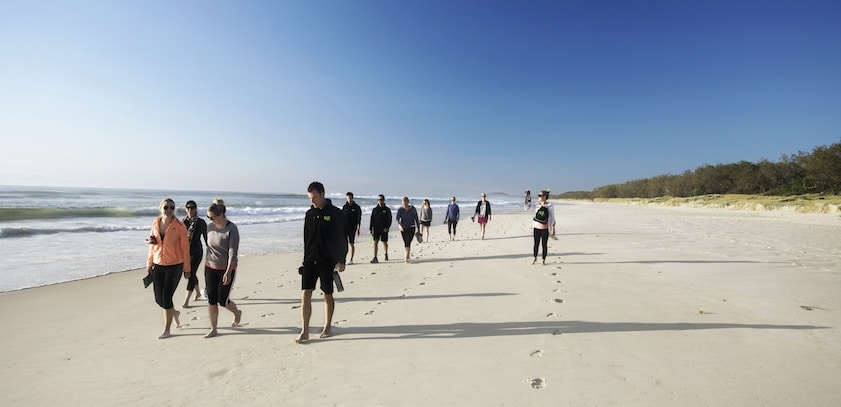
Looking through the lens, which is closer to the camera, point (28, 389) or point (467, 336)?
point (28, 389)

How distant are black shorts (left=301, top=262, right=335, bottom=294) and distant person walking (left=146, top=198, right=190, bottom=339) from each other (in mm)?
1867

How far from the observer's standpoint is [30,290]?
7.84 m

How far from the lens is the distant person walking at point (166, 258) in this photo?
5.14m

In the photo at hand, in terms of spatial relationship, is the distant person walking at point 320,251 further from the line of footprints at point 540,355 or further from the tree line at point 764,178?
the tree line at point 764,178

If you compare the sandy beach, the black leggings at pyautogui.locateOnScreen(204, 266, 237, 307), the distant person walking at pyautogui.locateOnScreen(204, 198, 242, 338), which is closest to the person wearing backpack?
the sandy beach

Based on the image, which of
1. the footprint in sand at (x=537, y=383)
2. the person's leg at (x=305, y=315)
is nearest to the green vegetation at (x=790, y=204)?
the footprint in sand at (x=537, y=383)

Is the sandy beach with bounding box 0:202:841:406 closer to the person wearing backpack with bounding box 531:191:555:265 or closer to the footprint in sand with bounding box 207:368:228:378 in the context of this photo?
the footprint in sand with bounding box 207:368:228:378

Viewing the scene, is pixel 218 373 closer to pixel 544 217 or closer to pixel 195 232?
pixel 195 232

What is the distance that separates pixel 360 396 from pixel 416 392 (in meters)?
0.51

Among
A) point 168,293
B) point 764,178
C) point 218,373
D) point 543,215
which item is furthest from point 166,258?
point 764,178

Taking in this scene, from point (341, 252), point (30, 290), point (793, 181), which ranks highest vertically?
point (793, 181)

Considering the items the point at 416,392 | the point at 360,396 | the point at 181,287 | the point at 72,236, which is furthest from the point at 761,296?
the point at 72,236

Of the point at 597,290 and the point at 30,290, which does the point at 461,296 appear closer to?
the point at 597,290

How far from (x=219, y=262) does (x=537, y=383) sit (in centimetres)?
434
